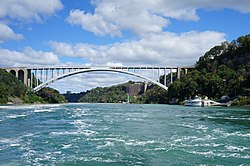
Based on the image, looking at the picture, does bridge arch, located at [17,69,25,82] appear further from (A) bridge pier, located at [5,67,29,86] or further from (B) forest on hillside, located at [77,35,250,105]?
(B) forest on hillside, located at [77,35,250,105]

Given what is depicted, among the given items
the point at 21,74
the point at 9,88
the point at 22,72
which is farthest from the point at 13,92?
the point at 21,74

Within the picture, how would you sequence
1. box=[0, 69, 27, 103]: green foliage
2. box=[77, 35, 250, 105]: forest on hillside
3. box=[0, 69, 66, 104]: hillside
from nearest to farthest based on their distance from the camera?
box=[0, 69, 27, 103]: green foliage → box=[0, 69, 66, 104]: hillside → box=[77, 35, 250, 105]: forest on hillside

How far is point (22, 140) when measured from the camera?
13617mm

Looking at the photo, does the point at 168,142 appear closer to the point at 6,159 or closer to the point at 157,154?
the point at 157,154

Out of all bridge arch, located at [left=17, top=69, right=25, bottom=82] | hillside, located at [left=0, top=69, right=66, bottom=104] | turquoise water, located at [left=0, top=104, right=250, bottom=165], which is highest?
bridge arch, located at [left=17, top=69, right=25, bottom=82]

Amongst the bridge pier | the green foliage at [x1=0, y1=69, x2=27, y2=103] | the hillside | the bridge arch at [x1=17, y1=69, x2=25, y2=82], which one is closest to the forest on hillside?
the hillside

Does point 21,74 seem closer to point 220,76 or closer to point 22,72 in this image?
point 22,72

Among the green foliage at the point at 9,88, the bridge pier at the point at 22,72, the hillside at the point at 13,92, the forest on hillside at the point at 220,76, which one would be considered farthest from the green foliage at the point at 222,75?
the green foliage at the point at 9,88

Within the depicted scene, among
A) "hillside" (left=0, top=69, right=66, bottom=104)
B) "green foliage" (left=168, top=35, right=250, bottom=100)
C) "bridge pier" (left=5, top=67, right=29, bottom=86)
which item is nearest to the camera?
"hillside" (left=0, top=69, right=66, bottom=104)

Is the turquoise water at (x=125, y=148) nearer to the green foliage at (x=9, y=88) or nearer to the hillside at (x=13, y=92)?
the green foliage at (x=9, y=88)

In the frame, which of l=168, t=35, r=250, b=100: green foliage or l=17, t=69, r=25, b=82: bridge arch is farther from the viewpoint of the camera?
l=17, t=69, r=25, b=82: bridge arch

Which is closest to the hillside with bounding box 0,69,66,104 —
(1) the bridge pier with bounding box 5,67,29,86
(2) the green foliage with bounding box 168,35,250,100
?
(1) the bridge pier with bounding box 5,67,29,86

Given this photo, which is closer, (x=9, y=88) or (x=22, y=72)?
(x=9, y=88)

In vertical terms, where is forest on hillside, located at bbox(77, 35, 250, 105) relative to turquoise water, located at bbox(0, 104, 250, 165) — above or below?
above
